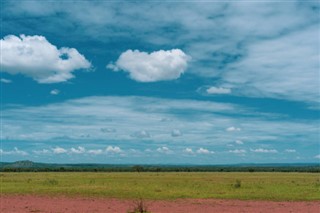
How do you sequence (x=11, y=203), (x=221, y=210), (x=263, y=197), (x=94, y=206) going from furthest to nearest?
(x=263, y=197), (x=11, y=203), (x=94, y=206), (x=221, y=210)

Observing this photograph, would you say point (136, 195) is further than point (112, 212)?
Yes

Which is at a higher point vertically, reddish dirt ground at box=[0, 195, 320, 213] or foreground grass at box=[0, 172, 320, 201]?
foreground grass at box=[0, 172, 320, 201]

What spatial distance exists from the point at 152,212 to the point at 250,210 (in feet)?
22.6

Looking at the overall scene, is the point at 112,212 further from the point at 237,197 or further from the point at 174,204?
the point at 237,197

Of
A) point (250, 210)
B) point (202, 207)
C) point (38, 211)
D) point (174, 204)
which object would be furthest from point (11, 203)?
point (250, 210)

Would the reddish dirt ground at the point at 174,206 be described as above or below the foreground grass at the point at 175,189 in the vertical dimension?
below

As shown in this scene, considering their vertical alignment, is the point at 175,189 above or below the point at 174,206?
above

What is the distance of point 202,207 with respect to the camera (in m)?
32.2

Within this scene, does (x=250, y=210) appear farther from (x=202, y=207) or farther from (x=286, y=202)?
(x=286, y=202)

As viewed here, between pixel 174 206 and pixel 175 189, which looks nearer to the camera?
pixel 174 206

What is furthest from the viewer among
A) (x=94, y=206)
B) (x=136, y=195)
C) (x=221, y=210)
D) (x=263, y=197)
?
(x=136, y=195)

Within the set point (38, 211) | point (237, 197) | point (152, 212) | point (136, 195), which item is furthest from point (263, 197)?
point (38, 211)

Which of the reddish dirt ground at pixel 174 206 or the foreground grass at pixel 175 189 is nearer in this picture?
the reddish dirt ground at pixel 174 206

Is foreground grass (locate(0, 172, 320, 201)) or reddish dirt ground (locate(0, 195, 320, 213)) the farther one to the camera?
foreground grass (locate(0, 172, 320, 201))
